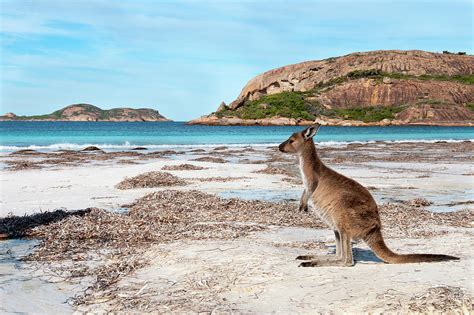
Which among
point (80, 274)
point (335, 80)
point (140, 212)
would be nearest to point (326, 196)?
point (80, 274)

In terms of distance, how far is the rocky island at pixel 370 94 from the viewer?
424 feet

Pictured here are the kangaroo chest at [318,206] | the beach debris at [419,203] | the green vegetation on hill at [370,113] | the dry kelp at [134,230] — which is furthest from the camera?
the green vegetation on hill at [370,113]

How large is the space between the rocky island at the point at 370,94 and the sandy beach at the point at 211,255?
→ 381 ft

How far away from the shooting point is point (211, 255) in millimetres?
8492

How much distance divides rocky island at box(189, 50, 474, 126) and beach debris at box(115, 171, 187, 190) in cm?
11184

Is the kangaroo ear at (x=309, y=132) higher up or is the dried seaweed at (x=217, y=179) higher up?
the kangaroo ear at (x=309, y=132)

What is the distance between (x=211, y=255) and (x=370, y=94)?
140 m

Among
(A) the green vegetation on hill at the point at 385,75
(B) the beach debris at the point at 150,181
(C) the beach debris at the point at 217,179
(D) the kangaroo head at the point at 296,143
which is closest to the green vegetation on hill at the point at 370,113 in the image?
(A) the green vegetation on hill at the point at 385,75

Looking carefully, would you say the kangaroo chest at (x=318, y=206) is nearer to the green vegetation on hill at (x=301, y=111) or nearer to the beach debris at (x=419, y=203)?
the beach debris at (x=419, y=203)

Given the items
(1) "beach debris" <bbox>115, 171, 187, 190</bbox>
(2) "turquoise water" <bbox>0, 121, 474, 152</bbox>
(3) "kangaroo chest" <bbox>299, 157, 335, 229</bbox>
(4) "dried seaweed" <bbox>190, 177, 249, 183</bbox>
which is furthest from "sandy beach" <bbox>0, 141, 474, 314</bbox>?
(2) "turquoise water" <bbox>0, 121, 474, 152</bbox>

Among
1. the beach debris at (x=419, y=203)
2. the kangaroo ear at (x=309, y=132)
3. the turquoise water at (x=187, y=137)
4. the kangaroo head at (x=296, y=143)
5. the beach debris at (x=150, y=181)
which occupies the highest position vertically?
the kangaroo ear at (x=309, y=132)

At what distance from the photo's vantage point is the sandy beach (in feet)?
21.3

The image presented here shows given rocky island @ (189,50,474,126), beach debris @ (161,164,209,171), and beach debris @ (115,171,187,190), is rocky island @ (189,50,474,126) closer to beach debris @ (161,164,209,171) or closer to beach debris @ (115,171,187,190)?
beach debris @ (161,164,209,171)

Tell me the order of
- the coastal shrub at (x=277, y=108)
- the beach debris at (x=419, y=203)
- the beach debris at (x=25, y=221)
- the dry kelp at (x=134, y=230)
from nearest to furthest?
the dry kelp at (x=134, y=230) → the beach debris at (x=25, y=221) → the beach debris at (x=419, y=203) → the coastal shrub at (x=277, y=108)
